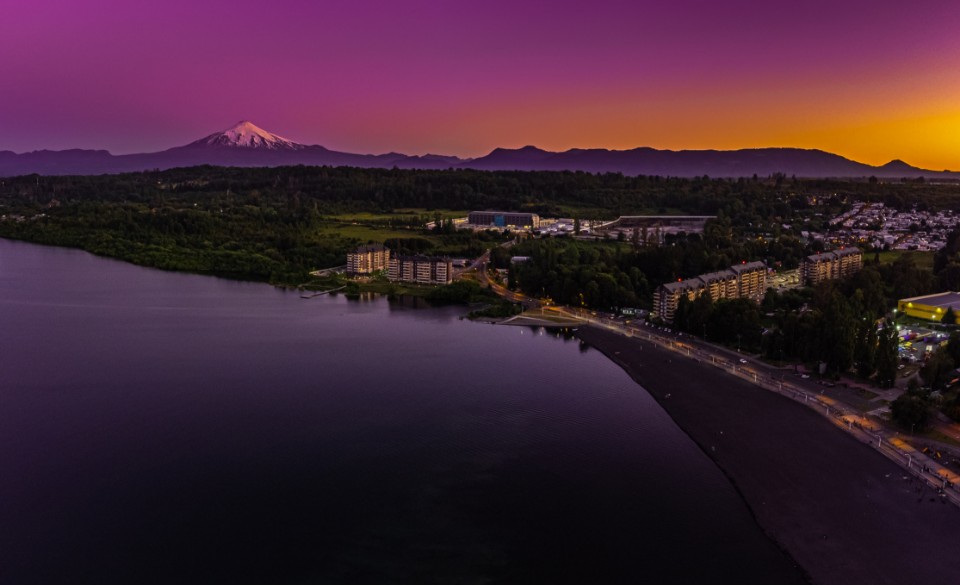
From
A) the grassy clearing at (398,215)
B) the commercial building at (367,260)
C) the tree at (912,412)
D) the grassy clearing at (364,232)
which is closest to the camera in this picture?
the tree at (912,412)

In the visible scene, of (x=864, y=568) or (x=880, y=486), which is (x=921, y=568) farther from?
(x=880, y=486)

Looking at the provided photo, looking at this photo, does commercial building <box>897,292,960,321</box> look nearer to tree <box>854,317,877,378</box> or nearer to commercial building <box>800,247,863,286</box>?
commercial building <box>800,247,863,286</box>

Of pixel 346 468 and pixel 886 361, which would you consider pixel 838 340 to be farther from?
pixel 346 468

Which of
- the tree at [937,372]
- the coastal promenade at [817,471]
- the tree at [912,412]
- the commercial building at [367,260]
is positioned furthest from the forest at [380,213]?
the tree at [912,412]

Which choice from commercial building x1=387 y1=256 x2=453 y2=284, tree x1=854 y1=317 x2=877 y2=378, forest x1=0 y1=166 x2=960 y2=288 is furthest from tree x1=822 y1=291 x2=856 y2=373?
commercial building x1=387 y1=256 x2=453 y2=284

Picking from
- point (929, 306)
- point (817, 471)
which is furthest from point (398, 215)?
point (817, 471)

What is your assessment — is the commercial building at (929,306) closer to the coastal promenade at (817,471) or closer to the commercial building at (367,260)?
the coastal promenade at (817,471)
